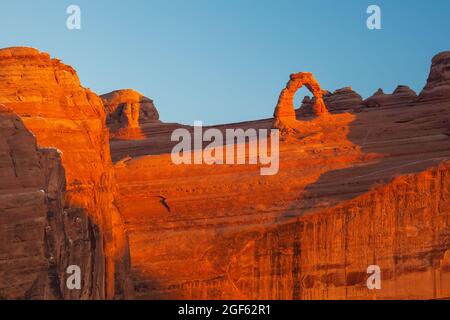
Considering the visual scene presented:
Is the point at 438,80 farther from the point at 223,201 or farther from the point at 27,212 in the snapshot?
the point at 27,212

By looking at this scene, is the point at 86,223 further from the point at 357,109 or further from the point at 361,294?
the point at 357,109

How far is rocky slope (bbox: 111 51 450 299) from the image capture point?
109 ft

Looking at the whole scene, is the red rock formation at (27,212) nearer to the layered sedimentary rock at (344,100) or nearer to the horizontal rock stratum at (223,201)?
the horizontal rock stratum at (223,201)

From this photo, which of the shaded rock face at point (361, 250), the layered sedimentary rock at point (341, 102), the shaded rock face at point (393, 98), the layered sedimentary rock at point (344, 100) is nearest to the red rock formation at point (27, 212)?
the shaded rock face at point (361, 250)

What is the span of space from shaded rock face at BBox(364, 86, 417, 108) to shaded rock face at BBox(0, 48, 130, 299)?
116 feet

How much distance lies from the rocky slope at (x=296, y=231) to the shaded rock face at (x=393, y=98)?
10888mm

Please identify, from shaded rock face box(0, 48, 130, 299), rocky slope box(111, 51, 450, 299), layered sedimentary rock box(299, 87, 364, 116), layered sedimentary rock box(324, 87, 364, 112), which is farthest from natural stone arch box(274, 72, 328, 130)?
shaded rock face box(0, 48, 130, 299)

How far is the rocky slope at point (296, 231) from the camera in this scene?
33.2 metres

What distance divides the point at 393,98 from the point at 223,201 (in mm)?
18819

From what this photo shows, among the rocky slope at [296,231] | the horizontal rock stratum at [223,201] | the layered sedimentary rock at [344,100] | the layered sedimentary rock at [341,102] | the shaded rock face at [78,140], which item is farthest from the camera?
the layered sedimentary rock at [344,100]

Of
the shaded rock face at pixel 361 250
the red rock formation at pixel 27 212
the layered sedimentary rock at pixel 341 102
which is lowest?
the red rock formation at pixel 27 212

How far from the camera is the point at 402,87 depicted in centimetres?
5494
